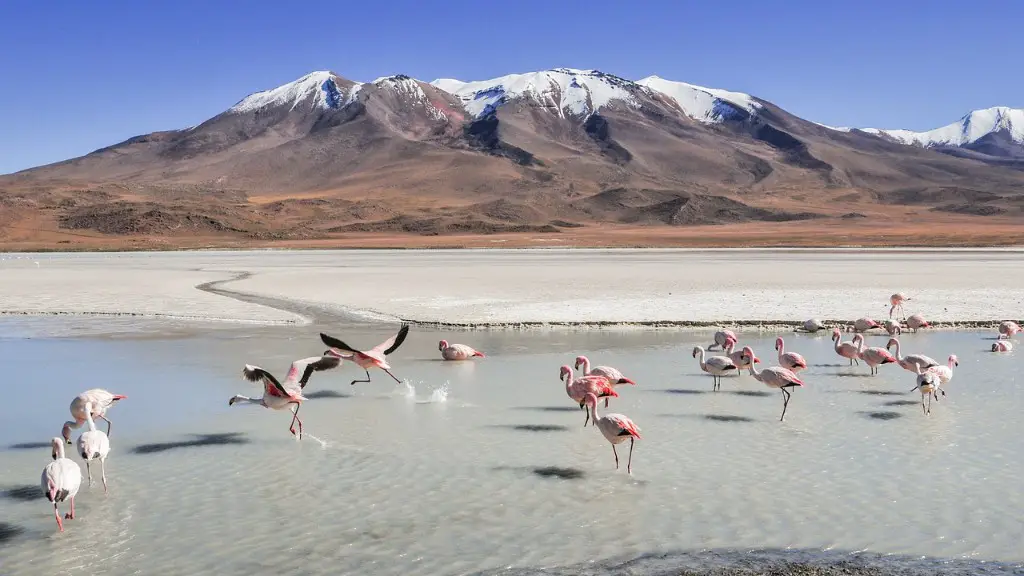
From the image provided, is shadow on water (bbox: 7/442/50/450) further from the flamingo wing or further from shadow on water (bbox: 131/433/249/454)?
the flamingo wing

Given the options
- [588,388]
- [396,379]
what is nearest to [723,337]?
[588,388]

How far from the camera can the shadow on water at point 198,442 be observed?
8.75 m

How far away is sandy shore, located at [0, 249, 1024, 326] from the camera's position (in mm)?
20422

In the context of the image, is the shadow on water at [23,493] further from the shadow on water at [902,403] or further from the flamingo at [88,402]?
the shadow on water at [902,403]

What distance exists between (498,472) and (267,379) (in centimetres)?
248

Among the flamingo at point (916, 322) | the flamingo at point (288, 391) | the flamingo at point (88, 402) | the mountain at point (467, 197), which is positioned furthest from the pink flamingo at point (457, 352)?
the mountain at point (467, 197)

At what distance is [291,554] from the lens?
6.04m

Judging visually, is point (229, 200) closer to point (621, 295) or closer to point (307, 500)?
point (621, 295)

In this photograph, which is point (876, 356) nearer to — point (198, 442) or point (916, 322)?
point (916, 322)

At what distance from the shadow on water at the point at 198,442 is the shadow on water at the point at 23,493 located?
127cm

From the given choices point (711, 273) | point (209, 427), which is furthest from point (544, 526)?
point (711, 273)

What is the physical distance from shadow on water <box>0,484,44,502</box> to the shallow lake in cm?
3

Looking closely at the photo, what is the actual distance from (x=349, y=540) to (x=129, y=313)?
17.0m

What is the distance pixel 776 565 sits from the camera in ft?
18.9
